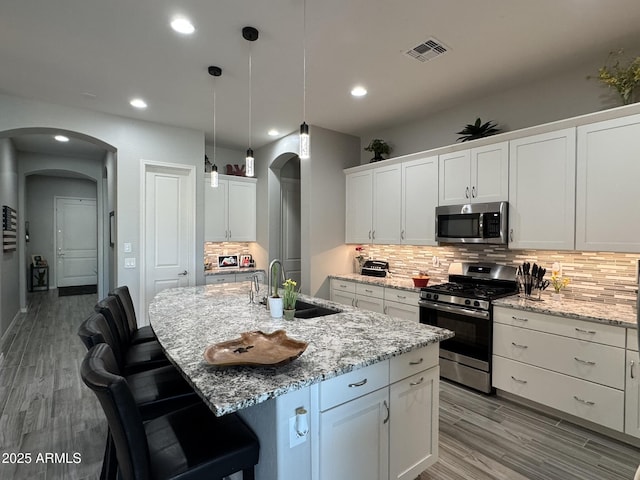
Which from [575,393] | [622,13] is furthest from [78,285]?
[622,13]

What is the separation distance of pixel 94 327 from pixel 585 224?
3.46 metres

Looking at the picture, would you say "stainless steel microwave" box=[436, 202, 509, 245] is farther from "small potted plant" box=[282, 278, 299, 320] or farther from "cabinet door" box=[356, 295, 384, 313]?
"small potted plant" box=[282, 278, 299, 320]

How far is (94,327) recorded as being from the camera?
65.4 inches

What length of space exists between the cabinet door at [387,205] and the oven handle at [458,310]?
Answer: 3.14ft

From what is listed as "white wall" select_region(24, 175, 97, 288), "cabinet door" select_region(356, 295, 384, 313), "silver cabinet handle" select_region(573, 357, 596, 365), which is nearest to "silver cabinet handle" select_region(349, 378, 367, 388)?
"silver cabinet handle" select_region(573, 357, 596, 365)

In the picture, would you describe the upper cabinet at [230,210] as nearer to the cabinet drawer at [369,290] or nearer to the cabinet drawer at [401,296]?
the cabinet drawer at [369,290]

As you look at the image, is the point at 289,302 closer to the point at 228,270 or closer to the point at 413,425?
the point at 413,425

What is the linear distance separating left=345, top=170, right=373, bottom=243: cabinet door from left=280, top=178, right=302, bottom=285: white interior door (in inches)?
50.4

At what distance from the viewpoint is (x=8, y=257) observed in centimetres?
498

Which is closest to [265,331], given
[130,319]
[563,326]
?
[130,319]

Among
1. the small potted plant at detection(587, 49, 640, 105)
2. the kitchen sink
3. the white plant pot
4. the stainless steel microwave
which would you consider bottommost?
the kitchen sink

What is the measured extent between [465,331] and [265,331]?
2.08m

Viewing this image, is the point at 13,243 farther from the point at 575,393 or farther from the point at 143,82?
the point at 575,393

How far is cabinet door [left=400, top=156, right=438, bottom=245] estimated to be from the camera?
3.72 m
